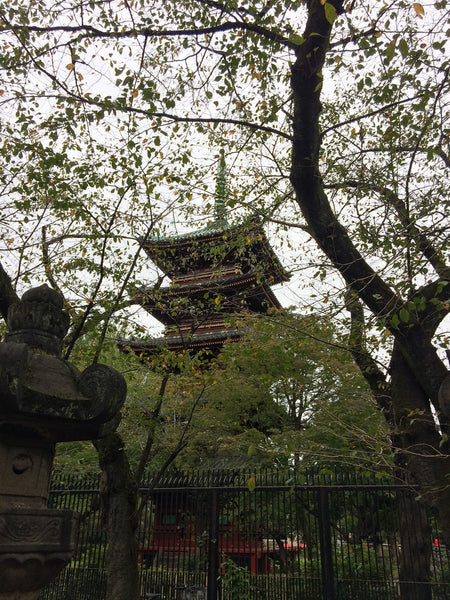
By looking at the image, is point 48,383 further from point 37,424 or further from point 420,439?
point 420,439

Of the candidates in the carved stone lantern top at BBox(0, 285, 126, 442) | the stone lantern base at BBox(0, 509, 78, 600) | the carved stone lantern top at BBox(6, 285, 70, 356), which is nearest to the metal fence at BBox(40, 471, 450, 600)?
the stone lantern base at BBox(0, 509, 78, 600)

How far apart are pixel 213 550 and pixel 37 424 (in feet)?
21.1

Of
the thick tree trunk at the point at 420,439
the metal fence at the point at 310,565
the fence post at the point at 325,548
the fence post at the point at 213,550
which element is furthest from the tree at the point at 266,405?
the thick tree trunk at the point at 420,439

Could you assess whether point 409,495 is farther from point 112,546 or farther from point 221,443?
point 221,443

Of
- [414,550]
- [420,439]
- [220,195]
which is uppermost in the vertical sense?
[220,195]

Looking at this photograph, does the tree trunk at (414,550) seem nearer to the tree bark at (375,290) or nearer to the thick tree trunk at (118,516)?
the tree bark at (375,290)

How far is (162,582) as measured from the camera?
9.03 m

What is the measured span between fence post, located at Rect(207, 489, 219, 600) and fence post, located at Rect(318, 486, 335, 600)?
183 centimetres

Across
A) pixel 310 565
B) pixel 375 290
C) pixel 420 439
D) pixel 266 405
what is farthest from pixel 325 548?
pixel 266 405

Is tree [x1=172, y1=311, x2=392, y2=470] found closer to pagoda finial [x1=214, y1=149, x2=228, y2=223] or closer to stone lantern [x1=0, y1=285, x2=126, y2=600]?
pagoda finial [x1=214, y1=149, x2=228, y2=223]

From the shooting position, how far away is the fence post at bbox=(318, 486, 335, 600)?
7626 millimetres

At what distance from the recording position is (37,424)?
314cm

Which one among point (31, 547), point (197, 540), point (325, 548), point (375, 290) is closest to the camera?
point (31, 547)

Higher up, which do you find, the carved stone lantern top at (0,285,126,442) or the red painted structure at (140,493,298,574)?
the carved stone lantern top at (0,285,126,442)
